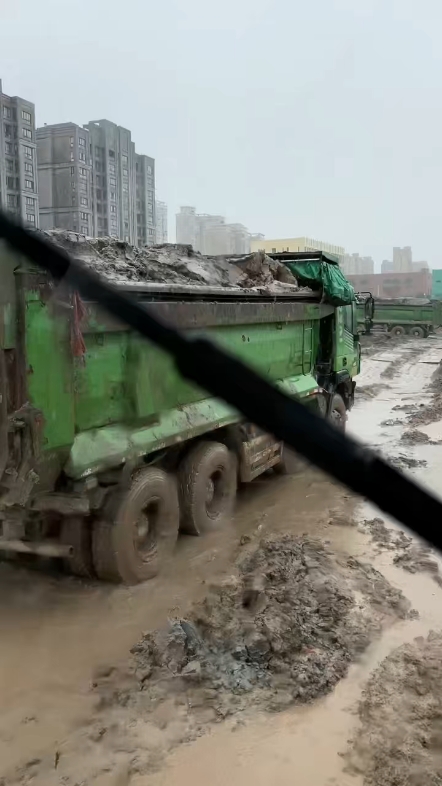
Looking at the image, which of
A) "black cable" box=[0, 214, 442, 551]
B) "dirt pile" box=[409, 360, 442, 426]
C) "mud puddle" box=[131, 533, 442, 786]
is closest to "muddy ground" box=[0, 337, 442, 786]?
"mud puddle" box=[131, 533, 442, 786]

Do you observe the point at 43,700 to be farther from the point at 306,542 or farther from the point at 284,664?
the point at 306,542

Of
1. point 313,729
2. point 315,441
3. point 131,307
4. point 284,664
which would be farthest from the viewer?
point 284,664

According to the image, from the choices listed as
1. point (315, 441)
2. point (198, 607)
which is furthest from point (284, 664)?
point (315, 441)

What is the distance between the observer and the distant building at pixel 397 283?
46.2 metres

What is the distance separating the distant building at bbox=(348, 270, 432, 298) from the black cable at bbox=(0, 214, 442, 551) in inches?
1819

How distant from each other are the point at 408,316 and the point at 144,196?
631 inches

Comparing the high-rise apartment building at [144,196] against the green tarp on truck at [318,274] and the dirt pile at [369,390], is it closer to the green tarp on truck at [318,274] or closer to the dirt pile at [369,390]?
the dirt pile at [369,390]

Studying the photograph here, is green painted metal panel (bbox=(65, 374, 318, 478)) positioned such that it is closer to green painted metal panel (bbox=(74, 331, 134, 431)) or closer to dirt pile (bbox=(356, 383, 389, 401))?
green painted metal panel (bbox=(74, 331, 134, 431))

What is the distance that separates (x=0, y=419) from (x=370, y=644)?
8.86 ft

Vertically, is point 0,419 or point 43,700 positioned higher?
point 0,419

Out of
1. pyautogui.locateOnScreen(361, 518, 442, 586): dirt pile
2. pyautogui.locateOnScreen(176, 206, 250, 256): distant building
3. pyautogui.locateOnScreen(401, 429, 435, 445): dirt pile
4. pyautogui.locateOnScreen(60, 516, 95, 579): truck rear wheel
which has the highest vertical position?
pyautogui.locateOnScreen(176, 206, 250, 256): distant building

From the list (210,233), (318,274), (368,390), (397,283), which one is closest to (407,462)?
(318,274)

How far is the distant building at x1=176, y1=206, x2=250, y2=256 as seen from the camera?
2119cm

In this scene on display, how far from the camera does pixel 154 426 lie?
5.02 meters
